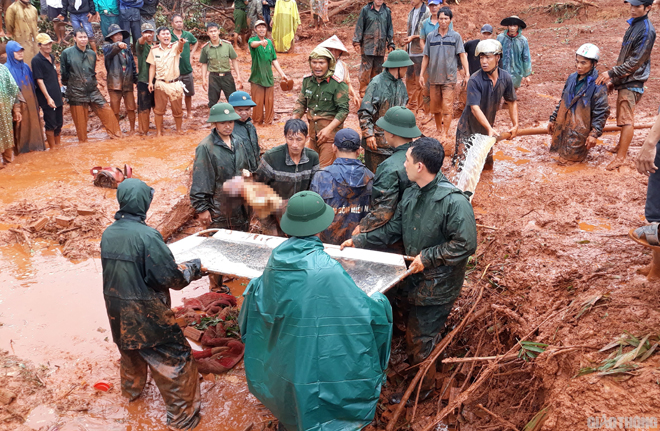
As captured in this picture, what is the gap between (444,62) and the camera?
873 centimetres

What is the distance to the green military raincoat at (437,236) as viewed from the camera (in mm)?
3627


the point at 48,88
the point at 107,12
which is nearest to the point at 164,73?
the point at 48,88

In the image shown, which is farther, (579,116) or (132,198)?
(579,116)

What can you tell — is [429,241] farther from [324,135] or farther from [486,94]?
[486,94]

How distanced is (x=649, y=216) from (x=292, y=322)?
2.80 meters

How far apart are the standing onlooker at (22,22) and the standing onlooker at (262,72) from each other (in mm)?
4760

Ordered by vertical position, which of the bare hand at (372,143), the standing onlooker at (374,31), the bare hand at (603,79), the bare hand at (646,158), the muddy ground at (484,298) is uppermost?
the standing onlooker at (374,31)

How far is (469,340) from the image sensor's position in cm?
437

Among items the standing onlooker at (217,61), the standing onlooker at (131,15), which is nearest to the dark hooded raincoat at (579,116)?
the standing onlooker at (217,61)

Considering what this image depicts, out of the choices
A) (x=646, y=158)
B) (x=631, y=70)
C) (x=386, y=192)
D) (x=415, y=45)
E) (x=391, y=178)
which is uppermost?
(x=415, y=45)

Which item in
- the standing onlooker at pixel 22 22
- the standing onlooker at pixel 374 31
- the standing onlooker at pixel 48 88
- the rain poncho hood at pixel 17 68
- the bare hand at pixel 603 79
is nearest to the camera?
the bare hand at pixel 603 79

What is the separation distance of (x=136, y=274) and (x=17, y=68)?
276 inches

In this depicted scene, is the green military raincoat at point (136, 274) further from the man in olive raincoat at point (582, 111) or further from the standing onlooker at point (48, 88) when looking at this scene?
the standing onlooker at point (48, 88)

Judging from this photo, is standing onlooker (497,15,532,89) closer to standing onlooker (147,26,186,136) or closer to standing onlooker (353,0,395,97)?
standing onlooker (353,0,395,97)
